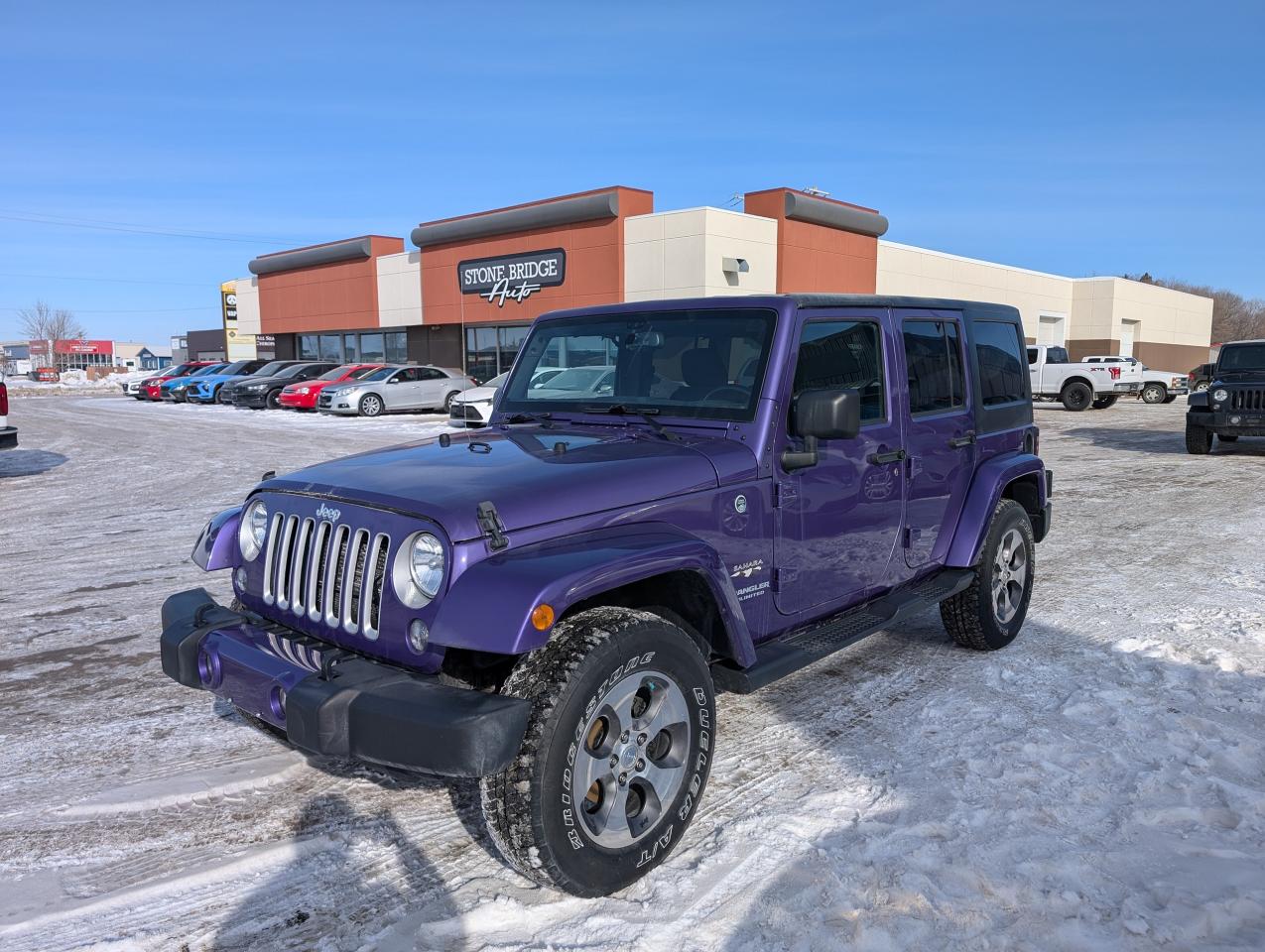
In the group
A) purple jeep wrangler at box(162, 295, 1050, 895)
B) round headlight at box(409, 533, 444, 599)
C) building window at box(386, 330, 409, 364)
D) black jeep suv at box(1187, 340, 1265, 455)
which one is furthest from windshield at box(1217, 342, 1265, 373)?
building window at box(386, 330, 409, 364)

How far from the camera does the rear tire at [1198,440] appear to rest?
48.8ft

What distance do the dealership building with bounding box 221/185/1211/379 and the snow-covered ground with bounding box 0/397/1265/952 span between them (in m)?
13.9

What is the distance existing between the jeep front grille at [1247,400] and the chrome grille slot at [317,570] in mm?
15292

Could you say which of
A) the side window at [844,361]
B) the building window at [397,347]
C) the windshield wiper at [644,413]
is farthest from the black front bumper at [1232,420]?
the building window at [397,347]

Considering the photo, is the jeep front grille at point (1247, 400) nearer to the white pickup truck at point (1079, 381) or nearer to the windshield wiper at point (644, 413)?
the white pickup truck at point (1079, 381)

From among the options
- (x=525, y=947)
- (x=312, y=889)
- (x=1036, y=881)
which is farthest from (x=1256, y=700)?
(x=312, y=889)

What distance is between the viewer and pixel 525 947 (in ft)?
8.50

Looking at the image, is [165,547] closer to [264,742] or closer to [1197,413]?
[264,742]

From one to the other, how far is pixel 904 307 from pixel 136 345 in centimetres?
17556

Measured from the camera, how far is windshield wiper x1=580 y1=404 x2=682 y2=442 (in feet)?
12.2

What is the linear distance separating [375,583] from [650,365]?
171 cm

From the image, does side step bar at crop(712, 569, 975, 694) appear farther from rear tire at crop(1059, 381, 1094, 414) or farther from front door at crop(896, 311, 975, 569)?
rear tire at crop(1059, 381, 1094, 414)

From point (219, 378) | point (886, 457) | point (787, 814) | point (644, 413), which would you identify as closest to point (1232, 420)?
point (886, 457)

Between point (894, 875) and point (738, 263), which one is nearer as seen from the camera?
point (894, 875)
